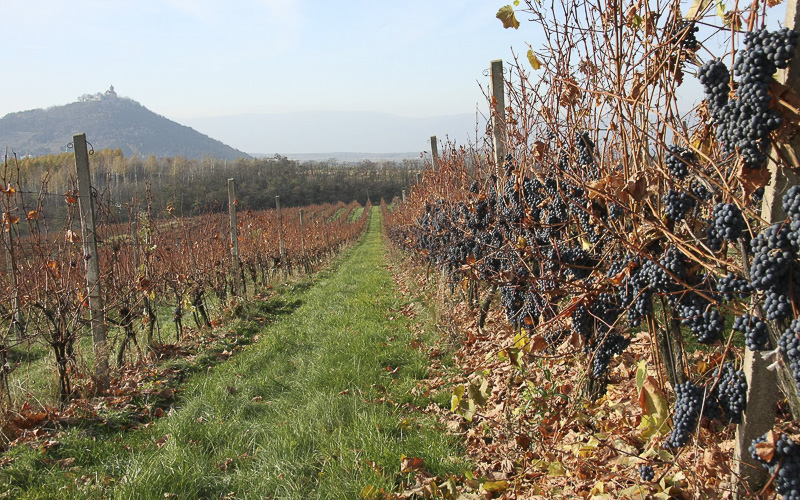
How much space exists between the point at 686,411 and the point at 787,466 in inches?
17.9

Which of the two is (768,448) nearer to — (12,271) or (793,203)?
(793,203)

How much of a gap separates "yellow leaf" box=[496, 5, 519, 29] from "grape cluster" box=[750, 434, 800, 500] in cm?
260

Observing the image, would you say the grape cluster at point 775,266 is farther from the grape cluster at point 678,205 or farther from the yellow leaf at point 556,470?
the yellow leaf at point 556,470

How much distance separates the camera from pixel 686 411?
6.88ft

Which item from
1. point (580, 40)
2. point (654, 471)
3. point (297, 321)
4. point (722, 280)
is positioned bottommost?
point (297, 321)

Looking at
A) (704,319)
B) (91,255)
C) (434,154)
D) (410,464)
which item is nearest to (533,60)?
(704,319)

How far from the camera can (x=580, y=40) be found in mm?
3221

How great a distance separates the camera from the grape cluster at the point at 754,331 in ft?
5.53

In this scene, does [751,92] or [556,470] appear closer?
[751,92]

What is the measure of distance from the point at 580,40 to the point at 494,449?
284 centimetres

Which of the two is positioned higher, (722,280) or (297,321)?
(722,280)

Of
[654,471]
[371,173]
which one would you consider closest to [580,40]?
[654,471]

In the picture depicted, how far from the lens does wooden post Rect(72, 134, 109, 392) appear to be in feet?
18.4

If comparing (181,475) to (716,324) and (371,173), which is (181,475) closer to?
(716,324)
